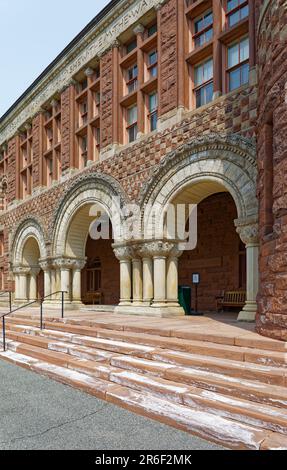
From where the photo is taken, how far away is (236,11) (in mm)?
8953

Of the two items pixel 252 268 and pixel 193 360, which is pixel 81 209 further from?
pixel 193 360

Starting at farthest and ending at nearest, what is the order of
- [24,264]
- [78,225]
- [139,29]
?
[24,264]
[78,225]
[139,29]

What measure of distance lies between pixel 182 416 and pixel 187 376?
705 millimetres

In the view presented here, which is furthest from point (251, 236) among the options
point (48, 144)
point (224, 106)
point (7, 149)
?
point (7, 149)

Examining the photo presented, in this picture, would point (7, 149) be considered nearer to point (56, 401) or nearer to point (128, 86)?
point (128, 86)

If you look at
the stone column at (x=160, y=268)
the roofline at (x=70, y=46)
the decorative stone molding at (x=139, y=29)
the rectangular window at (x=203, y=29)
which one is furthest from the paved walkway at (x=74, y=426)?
the roofline at (x=70, y=46)

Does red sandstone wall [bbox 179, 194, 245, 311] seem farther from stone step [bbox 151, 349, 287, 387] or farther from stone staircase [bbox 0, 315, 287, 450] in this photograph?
stone step [bbox 151, 349, 287, 387]

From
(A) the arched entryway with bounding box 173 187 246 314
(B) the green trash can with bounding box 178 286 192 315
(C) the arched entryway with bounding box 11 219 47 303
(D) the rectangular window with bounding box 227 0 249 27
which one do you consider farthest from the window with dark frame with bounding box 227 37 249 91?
(C) the arched entryway with bounding box 11 219 47 303

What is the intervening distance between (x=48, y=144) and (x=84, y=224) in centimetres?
483

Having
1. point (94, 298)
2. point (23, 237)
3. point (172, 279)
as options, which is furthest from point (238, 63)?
point (94, 298)

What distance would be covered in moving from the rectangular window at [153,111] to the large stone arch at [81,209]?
2.01 m

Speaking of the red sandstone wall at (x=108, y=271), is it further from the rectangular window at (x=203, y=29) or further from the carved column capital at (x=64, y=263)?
the rectangular window at (x=203, y=29)

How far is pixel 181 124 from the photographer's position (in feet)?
31.3

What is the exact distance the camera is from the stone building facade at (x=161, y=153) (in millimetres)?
6297
